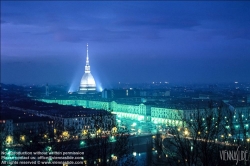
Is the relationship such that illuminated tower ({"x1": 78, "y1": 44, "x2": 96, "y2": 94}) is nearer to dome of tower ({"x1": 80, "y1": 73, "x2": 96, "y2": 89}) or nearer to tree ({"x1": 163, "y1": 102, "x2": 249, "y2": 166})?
dome of tower ({"x1": 80, "y1": 73, "x2": 96, "y2": 89})

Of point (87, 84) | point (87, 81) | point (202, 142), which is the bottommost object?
point (202, 142)

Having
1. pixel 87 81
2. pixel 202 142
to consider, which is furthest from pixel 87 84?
pixel 202 142

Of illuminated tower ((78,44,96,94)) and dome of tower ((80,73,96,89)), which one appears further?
dome of tower ((80,73,96,89))

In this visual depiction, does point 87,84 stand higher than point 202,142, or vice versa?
point 87,84

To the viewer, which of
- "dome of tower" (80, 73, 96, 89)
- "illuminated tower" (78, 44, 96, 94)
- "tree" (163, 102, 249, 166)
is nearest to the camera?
"tree" (163, 102, 249, 166)

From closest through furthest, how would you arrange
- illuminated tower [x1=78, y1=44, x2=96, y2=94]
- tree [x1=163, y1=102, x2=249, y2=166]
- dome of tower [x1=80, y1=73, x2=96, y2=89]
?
tree [x1=163, y1=102, x2=249, y2=166], illuminated tower [x1=78, y1=44, x2=96, y2=94], dome of tower [x1=80, y1=73, x2=96, y2=89]

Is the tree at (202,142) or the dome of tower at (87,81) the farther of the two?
the dome of tower at (87,81)

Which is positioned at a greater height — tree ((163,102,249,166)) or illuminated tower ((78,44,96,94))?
illuminated tower ((78,44,96,94))

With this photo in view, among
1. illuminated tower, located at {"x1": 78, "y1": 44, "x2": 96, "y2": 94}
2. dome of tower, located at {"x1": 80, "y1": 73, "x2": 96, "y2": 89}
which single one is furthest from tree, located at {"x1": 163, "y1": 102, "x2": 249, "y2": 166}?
dome of tower, located at {"x1": 80, "y1": 73, "x2": 96, "y2": 89}

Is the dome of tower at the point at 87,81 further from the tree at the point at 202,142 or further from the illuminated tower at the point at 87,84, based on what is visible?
the tree at the point at 202,142

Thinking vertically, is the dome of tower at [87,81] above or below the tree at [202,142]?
above

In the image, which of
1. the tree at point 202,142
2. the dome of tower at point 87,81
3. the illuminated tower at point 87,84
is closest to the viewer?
the tree at point 202,142

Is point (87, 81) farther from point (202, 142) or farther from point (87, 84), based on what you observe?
point (202, 142)

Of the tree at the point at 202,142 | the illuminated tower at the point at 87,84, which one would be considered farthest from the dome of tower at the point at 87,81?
the tree at the point at 202,142
